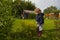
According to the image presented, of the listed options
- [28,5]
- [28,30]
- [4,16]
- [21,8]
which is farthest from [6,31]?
[28,5]

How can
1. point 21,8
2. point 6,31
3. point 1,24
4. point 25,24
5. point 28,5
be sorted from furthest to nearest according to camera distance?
point 28,5
point 21,8
point 25,24
point 6,31
point 1,24

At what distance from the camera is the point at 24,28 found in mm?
12742

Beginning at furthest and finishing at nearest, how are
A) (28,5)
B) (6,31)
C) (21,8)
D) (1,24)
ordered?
(28,5) < (21,8) < (6,31) < (1,24)

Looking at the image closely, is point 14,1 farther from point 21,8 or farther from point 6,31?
point 21,8

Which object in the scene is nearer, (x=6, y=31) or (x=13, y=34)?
(x=6, y=31)

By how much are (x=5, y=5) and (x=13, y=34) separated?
7.23 feet

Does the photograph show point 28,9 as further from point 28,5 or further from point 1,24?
point 1,24

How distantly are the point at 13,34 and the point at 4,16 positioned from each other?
74.9 inches

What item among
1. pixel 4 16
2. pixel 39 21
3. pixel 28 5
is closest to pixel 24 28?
pixel 39 21

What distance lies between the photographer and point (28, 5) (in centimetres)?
5891

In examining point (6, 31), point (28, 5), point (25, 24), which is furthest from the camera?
point (28, 5)

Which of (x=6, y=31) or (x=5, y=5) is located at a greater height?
(x=5, y=5)

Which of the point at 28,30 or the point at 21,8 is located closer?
the point at 28,30

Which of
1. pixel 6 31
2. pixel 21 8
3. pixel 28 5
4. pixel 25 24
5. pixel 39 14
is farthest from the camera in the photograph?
pixel 28 5
